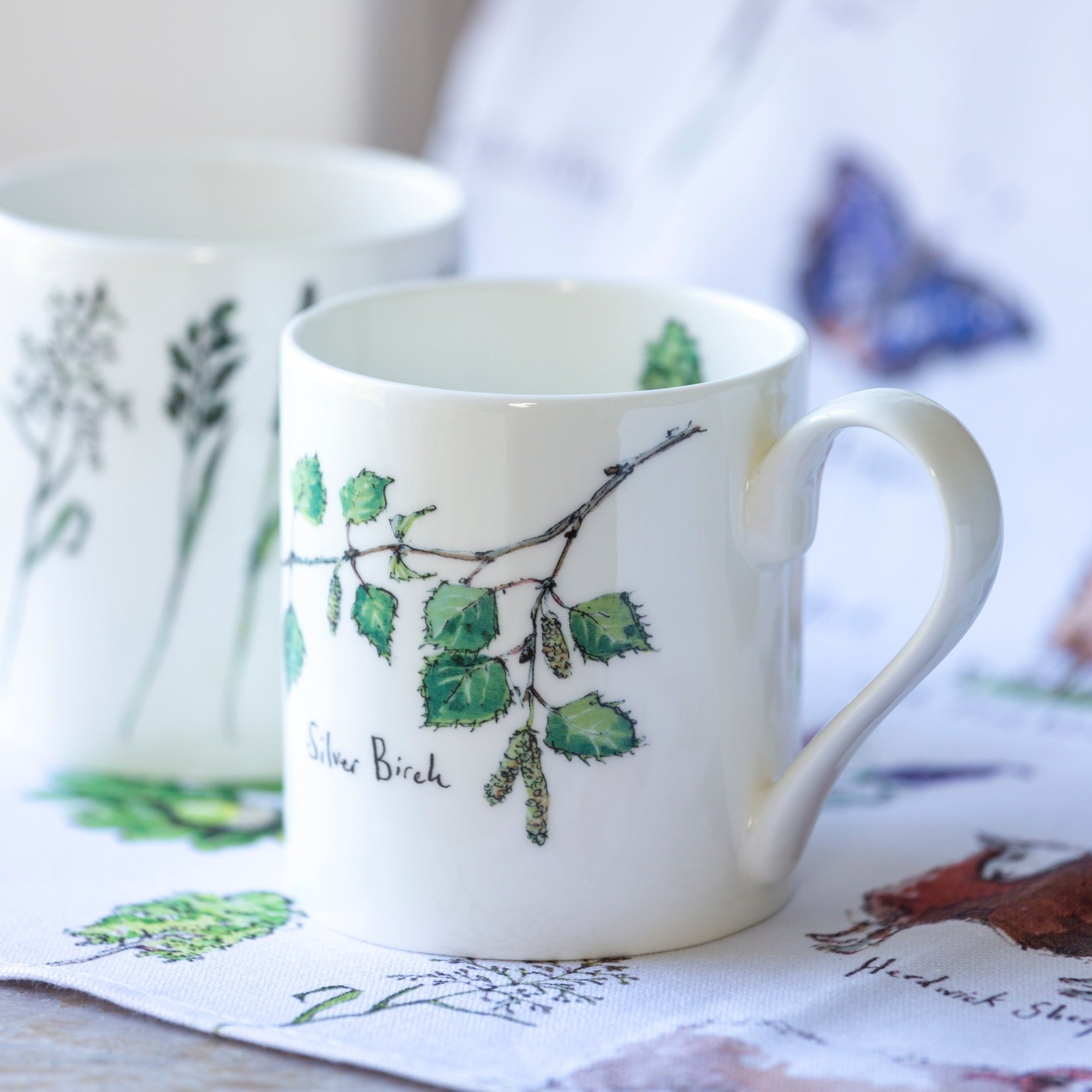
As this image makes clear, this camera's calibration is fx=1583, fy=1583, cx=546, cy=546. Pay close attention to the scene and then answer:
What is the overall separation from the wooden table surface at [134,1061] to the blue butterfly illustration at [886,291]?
1.55ft

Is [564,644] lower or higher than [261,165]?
lower

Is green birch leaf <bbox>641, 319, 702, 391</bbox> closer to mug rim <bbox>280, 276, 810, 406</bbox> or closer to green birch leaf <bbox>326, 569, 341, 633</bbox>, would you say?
mug rim <bbox>280, 276, 810, 406</bbox>

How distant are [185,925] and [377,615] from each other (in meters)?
0.11

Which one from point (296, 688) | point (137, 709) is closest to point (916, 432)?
point (296, 688)

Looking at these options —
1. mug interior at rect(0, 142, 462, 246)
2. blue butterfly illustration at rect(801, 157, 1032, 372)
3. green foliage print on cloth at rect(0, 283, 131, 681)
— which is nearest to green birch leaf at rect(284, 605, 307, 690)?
green foliage print on cloth at rect(0, 283, 131, 681)

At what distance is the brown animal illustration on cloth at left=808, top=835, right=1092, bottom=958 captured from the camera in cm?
42

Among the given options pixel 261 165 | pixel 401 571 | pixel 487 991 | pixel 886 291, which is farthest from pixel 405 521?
pixel 886 291

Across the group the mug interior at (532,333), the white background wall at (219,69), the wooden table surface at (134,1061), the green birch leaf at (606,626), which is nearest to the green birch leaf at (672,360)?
the mug interior at (532,333)

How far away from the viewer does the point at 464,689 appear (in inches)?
15.4

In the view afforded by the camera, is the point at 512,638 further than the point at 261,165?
No

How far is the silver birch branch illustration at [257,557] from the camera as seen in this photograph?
1.70 ft

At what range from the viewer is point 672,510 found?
15.3 inches

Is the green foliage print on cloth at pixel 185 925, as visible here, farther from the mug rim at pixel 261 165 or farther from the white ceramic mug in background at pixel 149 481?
the mug rim at pixel 261 165

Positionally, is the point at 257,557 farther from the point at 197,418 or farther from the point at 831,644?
the point at 831,644
